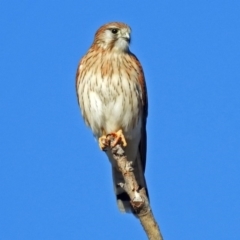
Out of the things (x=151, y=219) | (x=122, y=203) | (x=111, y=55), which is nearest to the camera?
(x=151, y=219)

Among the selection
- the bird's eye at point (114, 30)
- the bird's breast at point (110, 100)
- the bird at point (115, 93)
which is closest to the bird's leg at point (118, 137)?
the bird at point (115, 93)

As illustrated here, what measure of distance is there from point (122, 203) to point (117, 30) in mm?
1577

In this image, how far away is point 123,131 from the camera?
655cm

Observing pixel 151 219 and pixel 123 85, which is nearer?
pixel 151 219

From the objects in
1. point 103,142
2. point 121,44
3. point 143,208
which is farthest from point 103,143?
point 143,208

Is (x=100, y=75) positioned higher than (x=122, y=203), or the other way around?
(x=100, y=75)

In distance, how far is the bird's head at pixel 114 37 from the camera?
6480mm

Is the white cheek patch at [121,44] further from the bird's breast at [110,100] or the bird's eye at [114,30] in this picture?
the bird's breast at [110,100]

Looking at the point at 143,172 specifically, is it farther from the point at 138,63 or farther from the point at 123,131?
the point at 138,63

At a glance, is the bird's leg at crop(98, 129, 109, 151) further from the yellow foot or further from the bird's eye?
the bird's eye

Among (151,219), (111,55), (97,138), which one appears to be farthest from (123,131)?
(151,219)

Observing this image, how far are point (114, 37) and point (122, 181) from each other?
1.31 metres

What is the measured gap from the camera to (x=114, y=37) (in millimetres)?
6578

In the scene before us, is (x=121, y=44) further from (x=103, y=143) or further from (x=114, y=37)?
(x=103, y=143)
